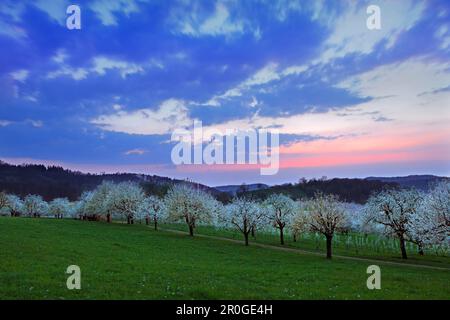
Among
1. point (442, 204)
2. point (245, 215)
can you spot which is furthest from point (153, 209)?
point (442, 204)

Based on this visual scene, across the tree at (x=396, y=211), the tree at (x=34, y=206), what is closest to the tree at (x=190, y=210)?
the tree at (x=396, y=211)

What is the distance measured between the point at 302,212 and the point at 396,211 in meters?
16.7

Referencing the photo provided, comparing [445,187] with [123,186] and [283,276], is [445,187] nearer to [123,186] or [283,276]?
[283,276]

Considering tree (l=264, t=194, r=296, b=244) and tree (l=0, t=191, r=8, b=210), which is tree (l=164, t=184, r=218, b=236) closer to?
tree (l=264, t=194, r=296, b=244)

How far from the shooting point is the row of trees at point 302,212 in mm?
39906

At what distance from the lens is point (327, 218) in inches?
1922

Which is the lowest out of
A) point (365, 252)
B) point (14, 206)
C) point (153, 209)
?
point (365, 252)

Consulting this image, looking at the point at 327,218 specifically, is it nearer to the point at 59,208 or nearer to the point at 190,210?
the point at 190,210

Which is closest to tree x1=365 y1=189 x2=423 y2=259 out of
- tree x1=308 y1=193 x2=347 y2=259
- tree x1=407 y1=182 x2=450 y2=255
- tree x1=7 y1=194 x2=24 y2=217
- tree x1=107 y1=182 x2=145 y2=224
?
tree x1=308 y1=193 x2=347 y2=259

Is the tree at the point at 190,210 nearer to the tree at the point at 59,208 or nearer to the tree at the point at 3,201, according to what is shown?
the tree at the point at 3,201

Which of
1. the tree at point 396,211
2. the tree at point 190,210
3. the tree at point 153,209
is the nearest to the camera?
the tree at point 396,211

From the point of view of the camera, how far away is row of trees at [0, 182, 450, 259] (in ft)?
131
